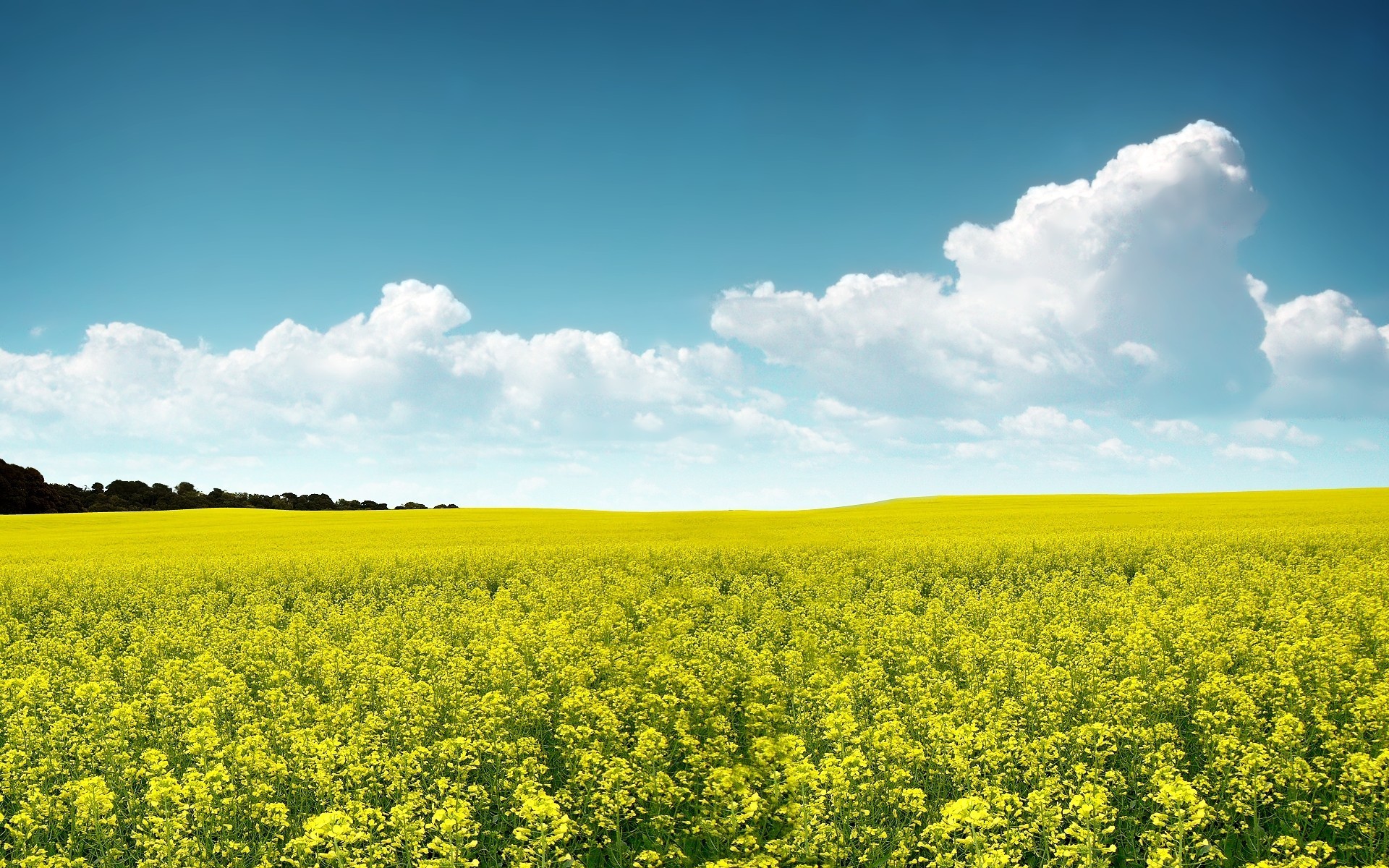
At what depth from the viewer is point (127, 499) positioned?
282 ft

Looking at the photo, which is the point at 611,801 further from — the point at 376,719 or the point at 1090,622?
the point at 1090,622

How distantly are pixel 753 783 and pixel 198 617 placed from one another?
46.7 ft

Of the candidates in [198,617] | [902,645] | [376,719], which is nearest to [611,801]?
[376,719]

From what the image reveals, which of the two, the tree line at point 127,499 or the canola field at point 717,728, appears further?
the tree line at point 127,499

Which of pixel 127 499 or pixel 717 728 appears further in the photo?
pixel 127 499

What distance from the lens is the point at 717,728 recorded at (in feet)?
31.8

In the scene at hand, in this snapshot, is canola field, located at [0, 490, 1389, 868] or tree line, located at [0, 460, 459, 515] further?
tree line, located at [0, 460, 459, 515]

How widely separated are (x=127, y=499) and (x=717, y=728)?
95075 mm

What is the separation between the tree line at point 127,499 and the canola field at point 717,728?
66688 millimetres

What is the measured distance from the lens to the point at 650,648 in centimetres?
1303

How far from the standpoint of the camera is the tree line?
7944cm

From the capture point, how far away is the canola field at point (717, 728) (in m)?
7.36

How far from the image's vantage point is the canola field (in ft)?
24.1

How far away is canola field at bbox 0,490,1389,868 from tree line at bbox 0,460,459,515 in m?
66.7
